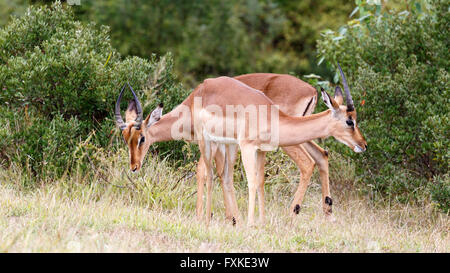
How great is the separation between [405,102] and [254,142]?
2.48 m

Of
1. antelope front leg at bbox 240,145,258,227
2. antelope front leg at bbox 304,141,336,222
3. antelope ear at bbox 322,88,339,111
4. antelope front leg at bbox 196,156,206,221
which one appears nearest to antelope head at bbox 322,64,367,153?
antelope ear at bbox 322,88,339,111

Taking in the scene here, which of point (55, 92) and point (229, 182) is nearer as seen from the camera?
point (229, 182)

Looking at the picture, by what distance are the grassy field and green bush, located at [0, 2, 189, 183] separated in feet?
1.07

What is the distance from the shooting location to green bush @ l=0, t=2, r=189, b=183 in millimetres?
8422

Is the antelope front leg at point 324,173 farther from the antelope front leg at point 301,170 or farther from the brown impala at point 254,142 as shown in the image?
the antelope front leg at point 301,170

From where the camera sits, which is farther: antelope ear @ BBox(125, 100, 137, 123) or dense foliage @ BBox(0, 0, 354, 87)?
dense foliage @ BBox(0, 0, 354, 87)

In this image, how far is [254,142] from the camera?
6957mm

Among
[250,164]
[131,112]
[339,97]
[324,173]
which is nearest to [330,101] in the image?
[339,97]

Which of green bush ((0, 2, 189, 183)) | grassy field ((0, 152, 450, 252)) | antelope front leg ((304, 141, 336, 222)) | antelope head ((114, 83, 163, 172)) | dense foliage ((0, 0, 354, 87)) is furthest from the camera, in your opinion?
dense foliage ((0, 0, 354, 87))

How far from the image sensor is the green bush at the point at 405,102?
27.1ft

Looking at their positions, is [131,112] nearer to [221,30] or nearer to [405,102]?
[405,102]

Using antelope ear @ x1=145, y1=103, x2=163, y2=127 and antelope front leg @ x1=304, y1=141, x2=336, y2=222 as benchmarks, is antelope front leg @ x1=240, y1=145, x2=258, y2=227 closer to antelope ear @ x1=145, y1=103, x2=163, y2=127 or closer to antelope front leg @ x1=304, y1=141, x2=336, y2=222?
antelope ear @ x1=145, y1=103, x2=163, y2=127

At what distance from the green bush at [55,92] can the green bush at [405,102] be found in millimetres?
2667
